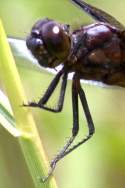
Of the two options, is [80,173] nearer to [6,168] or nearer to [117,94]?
[6,168]

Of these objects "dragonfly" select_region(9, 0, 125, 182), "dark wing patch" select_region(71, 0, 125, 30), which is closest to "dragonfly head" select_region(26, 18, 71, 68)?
"dragonfly" select_region(9, 0, 125, 182)

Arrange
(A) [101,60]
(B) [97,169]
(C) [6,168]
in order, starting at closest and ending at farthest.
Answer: (C) [6,168] → (B) [97,169] → (A) [101,60]

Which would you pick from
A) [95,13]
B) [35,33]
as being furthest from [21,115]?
[95,13]

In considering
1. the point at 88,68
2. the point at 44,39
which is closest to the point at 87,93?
the point at 88,68

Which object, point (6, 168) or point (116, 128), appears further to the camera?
point (116, 128)

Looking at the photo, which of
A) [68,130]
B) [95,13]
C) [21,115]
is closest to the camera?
[21,115]

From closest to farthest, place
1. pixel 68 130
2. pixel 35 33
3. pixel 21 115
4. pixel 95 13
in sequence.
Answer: pixel 21 115 < pixel 35 33 < pixel 68 130 < pixel 95 13

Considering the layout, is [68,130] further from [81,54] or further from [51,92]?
[81,54]

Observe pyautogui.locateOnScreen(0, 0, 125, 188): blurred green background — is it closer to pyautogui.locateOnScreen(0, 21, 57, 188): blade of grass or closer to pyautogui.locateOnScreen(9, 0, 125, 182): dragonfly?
pyautogui.locateOnScreen(9, 0, 125, 182): dragonfly
